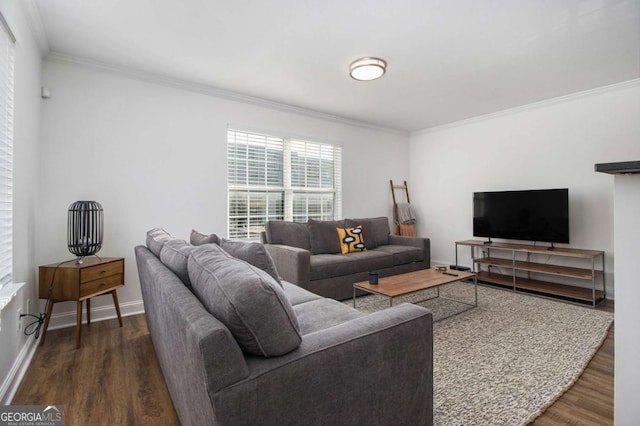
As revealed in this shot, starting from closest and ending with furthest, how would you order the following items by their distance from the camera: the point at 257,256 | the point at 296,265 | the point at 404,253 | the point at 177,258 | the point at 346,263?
the point at 177,258
the point at 257,256
the point at 296,265
the point at 346,263
the point at 404,253

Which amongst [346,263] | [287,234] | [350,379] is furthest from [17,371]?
[346,263]

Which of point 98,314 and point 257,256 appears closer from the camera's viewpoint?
point 257,256

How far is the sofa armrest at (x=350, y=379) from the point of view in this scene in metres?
0.92

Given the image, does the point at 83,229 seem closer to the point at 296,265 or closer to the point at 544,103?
the point at 296,265

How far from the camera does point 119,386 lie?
1.92 metres

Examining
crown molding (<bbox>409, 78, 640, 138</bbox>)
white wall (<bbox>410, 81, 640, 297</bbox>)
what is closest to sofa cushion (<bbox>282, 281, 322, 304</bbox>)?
white wall (<bbox>410, 81, 640, 297</bbox>)

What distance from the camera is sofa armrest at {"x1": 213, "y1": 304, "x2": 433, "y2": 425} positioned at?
0.92m

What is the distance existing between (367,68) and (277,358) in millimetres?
2863

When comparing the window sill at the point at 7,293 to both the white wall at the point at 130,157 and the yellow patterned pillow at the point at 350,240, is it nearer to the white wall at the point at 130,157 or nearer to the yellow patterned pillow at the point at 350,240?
the white wall at the point at 130,157

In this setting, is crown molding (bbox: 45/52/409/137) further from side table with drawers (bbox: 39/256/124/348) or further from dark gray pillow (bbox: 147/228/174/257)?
side table with drawers (bbox: 39/256/124/348)

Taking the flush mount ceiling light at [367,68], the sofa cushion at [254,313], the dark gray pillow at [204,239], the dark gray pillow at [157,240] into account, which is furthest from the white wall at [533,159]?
the dark gray pillow at [157,240]

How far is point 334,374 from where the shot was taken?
107 cm

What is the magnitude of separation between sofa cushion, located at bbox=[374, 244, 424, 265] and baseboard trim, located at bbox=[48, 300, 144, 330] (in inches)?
121

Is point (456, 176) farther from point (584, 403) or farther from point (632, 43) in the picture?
point (584, 403)
